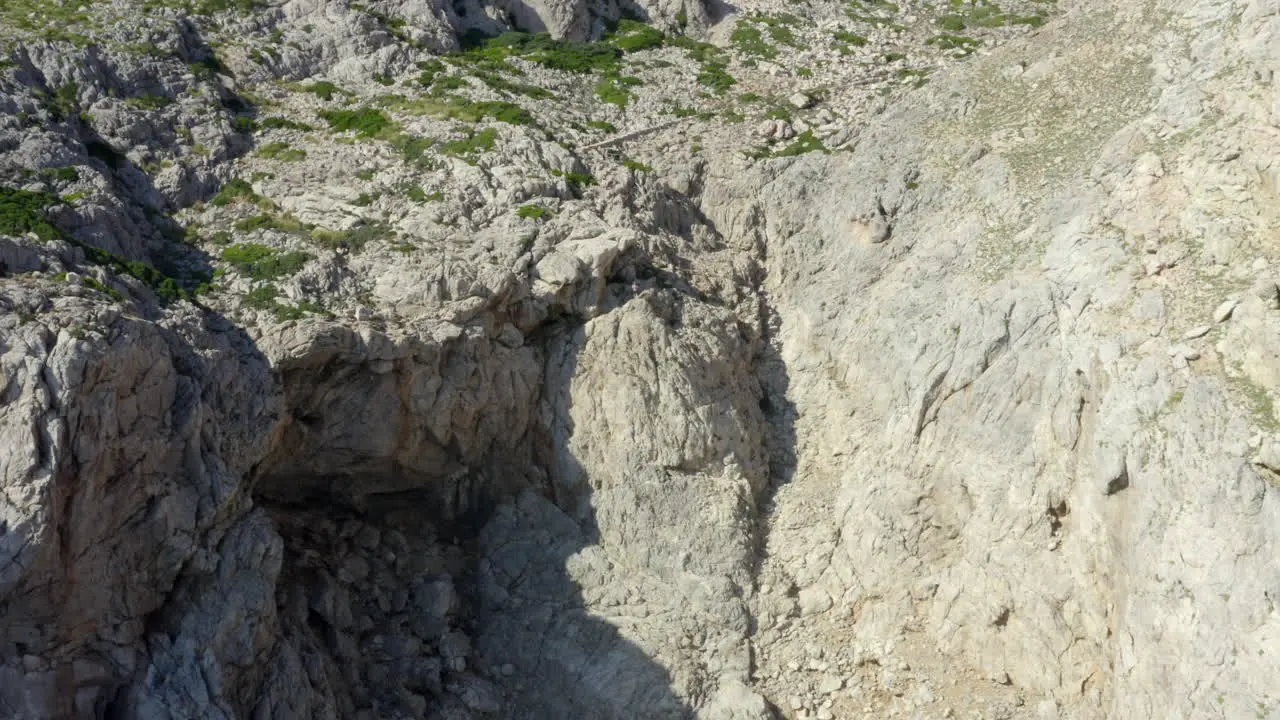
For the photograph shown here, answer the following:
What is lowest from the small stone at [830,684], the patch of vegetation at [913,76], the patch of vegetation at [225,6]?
the small stone at [830,684]

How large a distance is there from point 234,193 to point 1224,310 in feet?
88.4

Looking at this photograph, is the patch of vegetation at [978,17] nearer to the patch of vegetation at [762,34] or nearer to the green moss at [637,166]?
the patch of vegetation at [762,34]

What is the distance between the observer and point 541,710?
24.2m

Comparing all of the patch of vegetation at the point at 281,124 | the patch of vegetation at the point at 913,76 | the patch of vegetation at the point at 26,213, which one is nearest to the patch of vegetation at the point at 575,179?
the patch of vegetation at the point at 281,124

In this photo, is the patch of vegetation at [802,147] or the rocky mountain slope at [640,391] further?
the patch of vegetation at [802,147]

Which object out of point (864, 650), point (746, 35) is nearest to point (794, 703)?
point (864, 650)

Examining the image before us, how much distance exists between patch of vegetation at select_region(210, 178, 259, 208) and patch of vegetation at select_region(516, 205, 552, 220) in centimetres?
820

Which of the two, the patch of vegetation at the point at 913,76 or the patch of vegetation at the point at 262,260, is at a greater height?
the patch of vegetation at the point at 913,76

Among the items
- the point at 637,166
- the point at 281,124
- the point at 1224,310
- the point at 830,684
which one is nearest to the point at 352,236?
the point at 281,124

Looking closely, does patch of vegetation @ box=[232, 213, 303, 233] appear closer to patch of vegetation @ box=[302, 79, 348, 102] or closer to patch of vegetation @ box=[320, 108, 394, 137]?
patch of vegetation @ box=[320, 108, 394, 137]

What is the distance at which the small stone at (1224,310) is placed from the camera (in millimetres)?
20500

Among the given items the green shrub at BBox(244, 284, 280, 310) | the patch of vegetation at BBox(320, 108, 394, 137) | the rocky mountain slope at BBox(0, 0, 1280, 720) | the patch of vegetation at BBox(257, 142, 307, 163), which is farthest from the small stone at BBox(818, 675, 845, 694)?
the patch of vegetation at BBox(257, 142, 307, 163)

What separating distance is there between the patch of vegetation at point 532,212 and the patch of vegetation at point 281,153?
26.6 feet

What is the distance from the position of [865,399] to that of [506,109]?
1709cm
